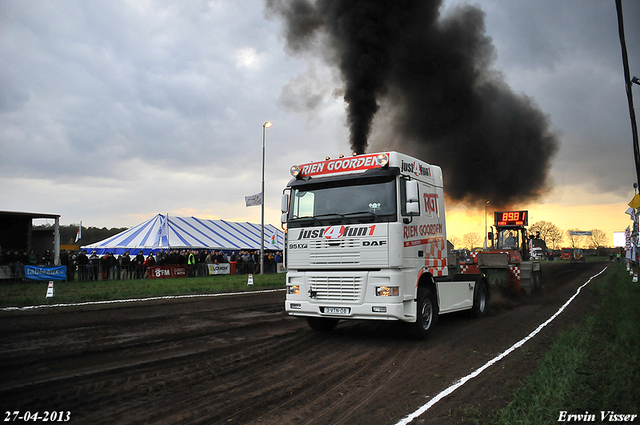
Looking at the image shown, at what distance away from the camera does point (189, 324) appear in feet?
31.7

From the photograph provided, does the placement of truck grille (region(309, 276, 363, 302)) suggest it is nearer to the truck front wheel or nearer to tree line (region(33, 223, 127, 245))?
the truck front wheel

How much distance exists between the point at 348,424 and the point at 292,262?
430 centimetres

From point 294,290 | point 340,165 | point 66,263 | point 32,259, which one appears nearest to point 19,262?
point 32,259

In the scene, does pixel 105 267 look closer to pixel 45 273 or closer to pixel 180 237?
pixel 45 273

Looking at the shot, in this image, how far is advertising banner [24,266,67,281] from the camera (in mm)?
20406

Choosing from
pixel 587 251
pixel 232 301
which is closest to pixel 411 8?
pixel 232 301

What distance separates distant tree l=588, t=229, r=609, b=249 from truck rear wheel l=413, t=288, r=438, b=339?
139 meters

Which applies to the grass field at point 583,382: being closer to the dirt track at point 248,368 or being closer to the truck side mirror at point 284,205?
the dirt track at point 248,368

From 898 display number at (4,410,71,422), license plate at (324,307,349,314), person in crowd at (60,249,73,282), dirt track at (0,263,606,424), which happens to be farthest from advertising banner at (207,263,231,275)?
898 display number at (4,410,71,422)

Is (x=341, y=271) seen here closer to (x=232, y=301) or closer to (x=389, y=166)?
(x=389, y=166)

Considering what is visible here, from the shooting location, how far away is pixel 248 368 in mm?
6121

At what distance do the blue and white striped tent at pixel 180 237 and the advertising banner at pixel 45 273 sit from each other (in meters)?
9.52

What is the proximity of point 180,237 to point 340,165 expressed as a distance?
26721 millimetres

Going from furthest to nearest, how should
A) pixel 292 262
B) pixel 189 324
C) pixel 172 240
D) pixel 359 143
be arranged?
pixel 172 240
pixel 359 143
pixel 189 324
pixel 292 262
